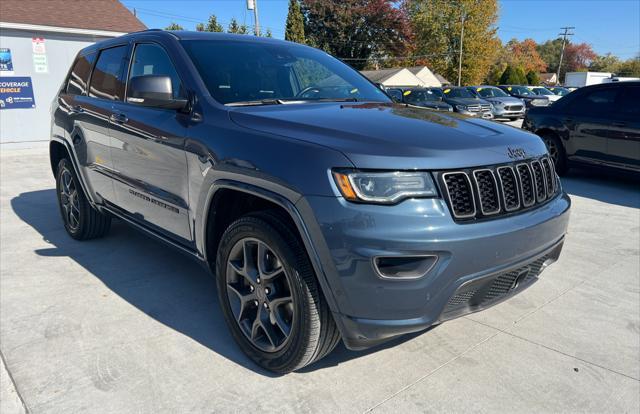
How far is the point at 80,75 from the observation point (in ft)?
15.2

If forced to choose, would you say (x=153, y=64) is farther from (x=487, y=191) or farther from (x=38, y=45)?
(x=38, y=45)

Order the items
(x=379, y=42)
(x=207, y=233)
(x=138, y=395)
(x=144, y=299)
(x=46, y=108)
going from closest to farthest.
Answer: (x=138, y=395)
(x=207, y=233)
(x=144, y=299)
(x=46, y=108)
(x=379, y=42)

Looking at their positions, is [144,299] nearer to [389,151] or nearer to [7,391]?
[7,391]

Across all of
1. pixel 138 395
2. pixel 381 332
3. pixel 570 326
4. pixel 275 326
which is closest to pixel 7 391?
pixel 138 395

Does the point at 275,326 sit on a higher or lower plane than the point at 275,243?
lower

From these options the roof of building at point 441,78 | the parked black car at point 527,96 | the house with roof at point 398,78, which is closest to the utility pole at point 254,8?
the parked black car at point 527,96

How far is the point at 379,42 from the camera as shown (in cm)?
6212

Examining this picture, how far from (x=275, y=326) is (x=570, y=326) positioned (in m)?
1.97

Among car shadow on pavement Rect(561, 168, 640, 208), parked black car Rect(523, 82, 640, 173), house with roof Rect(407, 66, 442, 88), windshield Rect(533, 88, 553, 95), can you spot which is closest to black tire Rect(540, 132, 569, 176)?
parked black car Rect(523, 82, 640, 173)

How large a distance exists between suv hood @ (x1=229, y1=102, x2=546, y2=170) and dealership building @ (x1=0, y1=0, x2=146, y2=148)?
11809 millimetres

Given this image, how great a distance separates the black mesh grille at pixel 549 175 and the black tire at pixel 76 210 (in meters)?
3.72

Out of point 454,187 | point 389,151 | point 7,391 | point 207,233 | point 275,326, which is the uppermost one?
point 389,151

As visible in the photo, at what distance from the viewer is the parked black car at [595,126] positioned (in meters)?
7.00

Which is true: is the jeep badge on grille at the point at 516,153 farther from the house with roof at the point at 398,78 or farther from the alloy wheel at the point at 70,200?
the house with roof at the point at 398,78
